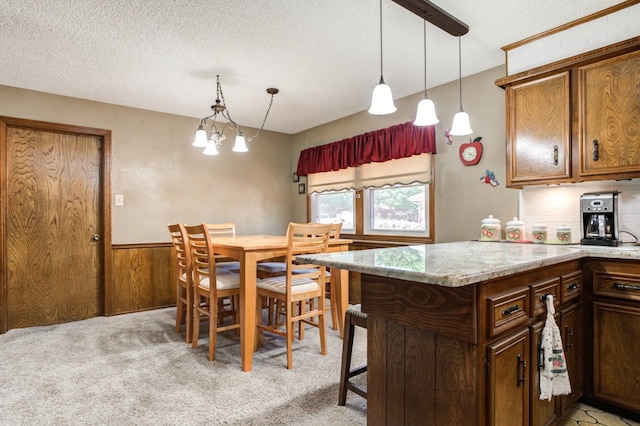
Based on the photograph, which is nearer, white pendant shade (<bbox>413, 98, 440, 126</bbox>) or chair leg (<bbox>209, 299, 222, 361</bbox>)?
white pendant shade (<bbox>413, 98, 440, 126</bbox>)

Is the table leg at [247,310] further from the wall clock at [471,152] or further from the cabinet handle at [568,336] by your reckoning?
the wall clock at [471,152]

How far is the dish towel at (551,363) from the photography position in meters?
1.54

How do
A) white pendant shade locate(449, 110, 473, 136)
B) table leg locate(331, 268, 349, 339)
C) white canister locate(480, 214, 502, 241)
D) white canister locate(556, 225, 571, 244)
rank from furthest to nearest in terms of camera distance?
table leg locate(331, 268, 349, 339), white canister locate(480, 214, 502, 241), white canister locate(556, 225, 571, 244), white pendant shade locate(449, 110, 473, 136)

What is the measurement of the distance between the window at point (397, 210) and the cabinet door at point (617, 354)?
5.66 feet

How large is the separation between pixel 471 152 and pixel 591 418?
204cm

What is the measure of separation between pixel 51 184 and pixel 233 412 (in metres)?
3.11

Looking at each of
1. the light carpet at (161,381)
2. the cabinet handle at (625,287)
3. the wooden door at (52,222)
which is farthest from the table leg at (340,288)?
the wooden door at (52,222)

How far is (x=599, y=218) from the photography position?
2.24m

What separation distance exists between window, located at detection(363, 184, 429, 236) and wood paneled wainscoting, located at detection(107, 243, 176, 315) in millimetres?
2386

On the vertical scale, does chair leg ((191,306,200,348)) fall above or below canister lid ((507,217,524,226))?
below

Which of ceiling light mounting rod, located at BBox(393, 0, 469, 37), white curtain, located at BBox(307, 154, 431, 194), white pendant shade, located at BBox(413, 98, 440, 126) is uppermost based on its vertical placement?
ceiling light mounting rod, located at BBox(393, 0, 469, 37)

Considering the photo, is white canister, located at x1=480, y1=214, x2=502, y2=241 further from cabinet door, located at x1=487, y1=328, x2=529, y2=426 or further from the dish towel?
cabinet door, located at x1=487, y1=328, x2=529, y2=426

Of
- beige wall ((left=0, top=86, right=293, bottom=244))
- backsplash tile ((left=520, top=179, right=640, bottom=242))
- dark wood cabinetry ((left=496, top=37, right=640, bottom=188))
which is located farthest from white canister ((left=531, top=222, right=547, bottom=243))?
beige wall ((left=0, top=86, right=293, bottom=244))

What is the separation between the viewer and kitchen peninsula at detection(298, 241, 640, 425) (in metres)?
1.23
